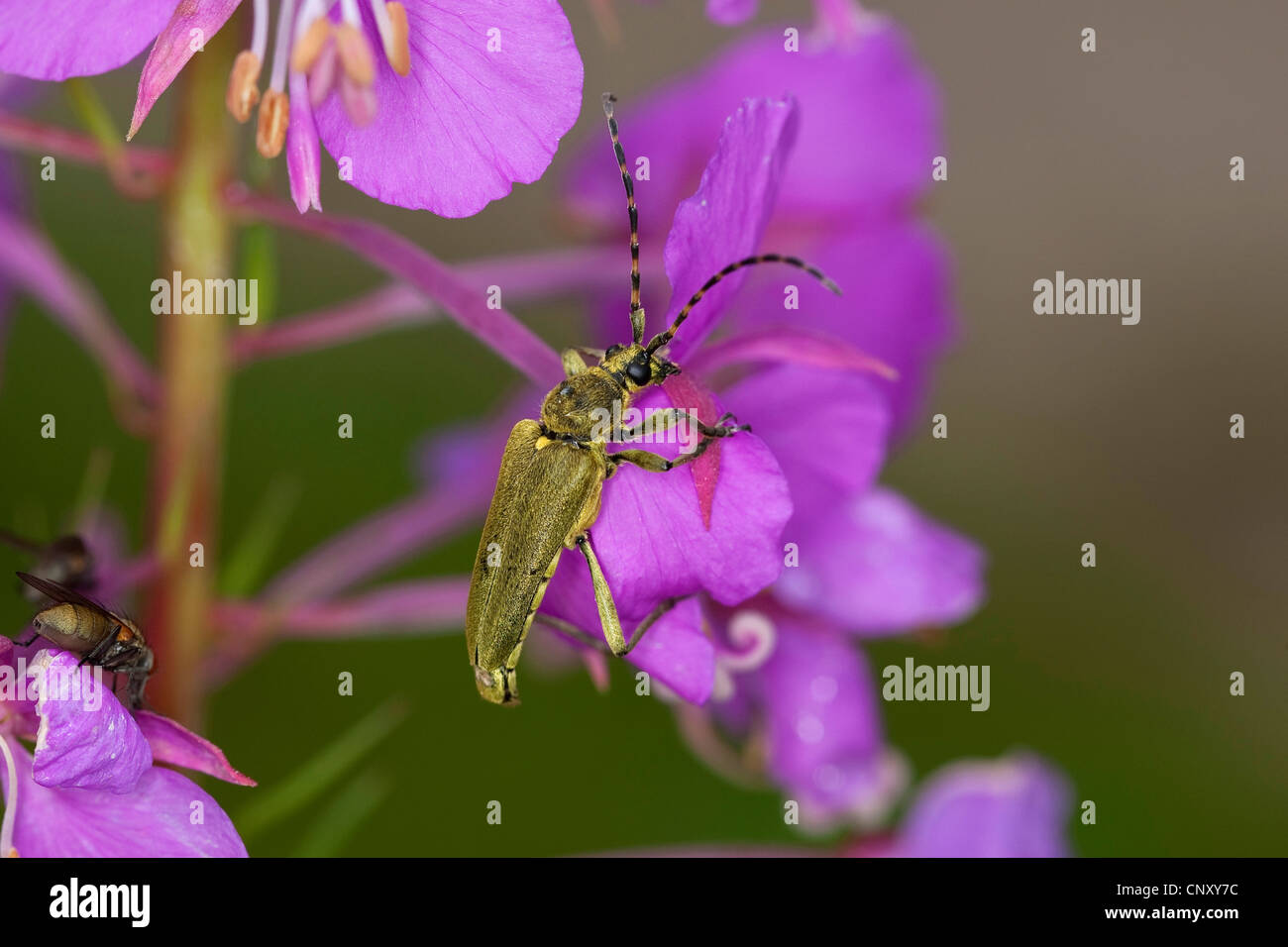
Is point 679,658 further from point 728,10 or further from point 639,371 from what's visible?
point 728,10

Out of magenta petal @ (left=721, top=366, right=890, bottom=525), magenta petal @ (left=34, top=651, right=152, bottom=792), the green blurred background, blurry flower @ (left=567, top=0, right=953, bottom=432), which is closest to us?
magenta petal @ (left=34, top=651, right=152, bottom=792)

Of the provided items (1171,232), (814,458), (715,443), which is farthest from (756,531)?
(1171,232)

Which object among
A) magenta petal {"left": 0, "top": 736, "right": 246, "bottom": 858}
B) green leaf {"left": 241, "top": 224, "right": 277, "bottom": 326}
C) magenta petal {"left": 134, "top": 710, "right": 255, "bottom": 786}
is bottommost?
magenta petal {"left": 0, "top": 736, "right": 246, "bottom": 858}

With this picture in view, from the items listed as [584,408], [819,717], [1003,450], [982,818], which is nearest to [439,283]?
[584,408]

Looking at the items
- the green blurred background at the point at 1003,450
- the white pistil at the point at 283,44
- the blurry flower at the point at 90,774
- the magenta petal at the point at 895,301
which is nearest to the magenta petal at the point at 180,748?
the blurry flower at the point at 90,774

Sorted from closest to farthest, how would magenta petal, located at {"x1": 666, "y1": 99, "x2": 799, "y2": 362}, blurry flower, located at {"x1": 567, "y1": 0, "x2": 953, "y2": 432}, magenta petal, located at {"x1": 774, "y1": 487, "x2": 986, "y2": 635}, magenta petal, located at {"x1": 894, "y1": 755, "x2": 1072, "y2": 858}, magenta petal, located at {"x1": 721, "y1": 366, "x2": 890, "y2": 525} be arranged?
magenta petal, located at {"x1": 666, "y1": 99, "x2": 799, "y2": 362} < magenta petal, located at {"x1": 721, "y1": 366, "x2": 890, "y2": 525} < magenta petal, located at {"x1": 774, "y1": 487, "x2": 986, "y2": 635} < blurry flower, located at {"x1": 567, "y1": 0, "x2": 953, "y2": 432} < magenta petal, located at {"x1": 894, "y1": 755, "x2": 1072, "y2": 858}

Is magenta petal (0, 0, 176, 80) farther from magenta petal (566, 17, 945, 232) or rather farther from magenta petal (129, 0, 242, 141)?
magenta petal (566, 17, 945, 232)

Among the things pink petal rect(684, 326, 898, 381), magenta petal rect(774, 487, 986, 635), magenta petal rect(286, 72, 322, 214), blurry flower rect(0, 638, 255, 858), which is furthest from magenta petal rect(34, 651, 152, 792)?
magenta petal rect(774, 487, 986, 635)
